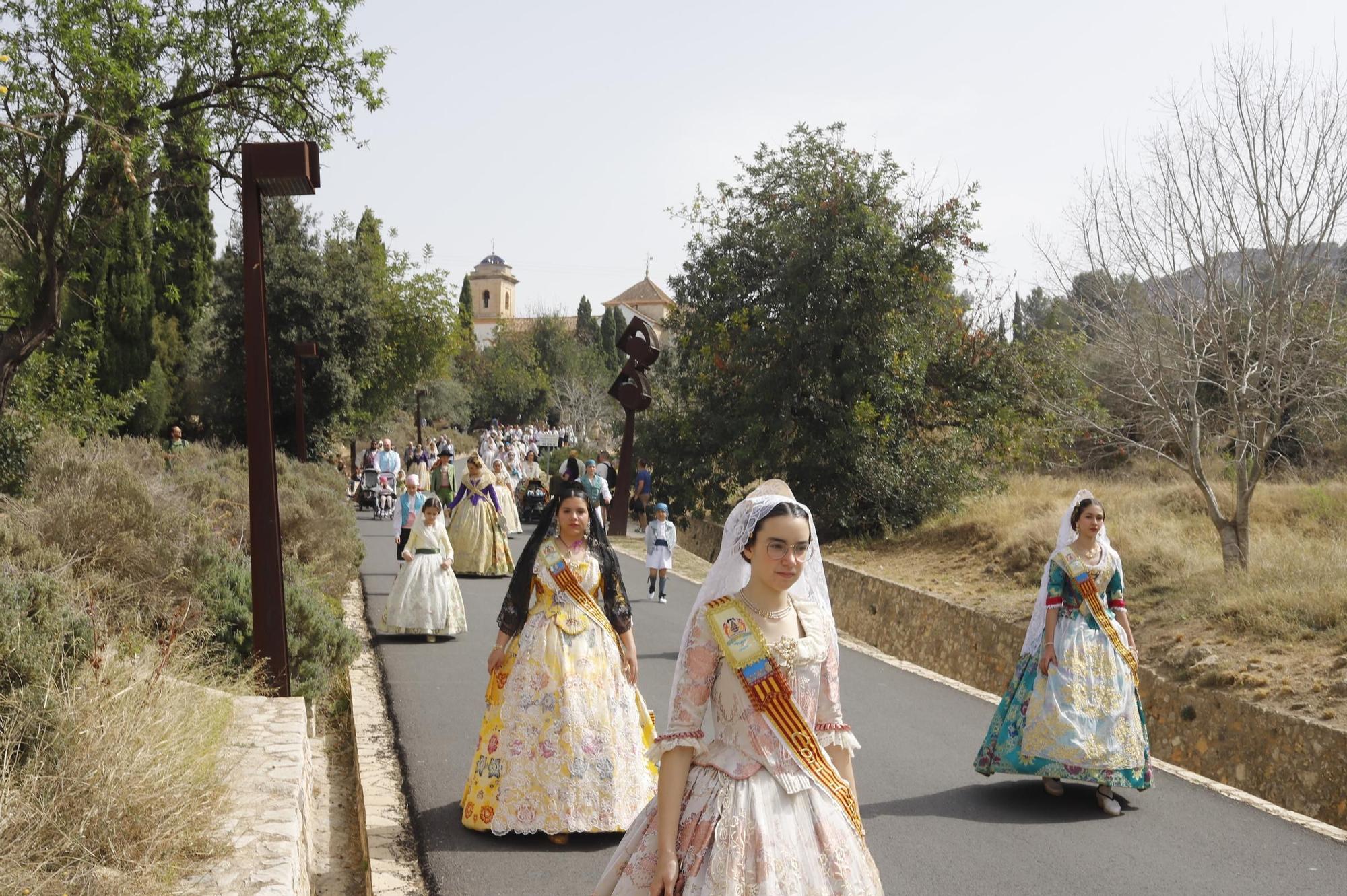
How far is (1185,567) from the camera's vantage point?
15594mm

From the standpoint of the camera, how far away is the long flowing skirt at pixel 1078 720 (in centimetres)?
746

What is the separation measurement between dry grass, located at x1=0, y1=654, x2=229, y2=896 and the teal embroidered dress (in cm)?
487

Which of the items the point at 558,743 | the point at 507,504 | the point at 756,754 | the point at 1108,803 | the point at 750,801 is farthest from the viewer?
the point at 507,504

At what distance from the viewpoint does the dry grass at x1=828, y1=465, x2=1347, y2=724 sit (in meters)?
11.9

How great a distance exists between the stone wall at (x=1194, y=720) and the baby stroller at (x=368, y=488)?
664 inches

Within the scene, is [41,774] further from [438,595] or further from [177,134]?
[177,134]

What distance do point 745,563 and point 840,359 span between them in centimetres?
2086

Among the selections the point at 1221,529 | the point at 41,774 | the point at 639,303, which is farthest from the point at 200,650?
the point at 639,303

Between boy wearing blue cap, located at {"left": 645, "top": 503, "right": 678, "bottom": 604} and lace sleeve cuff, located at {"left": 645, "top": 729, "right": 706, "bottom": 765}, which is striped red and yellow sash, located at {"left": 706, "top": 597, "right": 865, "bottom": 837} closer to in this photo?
lace sleeve cuff, located at {"left": 645, "top": 729, "right": 706, "bottom": 765}

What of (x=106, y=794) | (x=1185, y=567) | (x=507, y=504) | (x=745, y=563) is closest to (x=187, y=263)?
(x=507, y=504)

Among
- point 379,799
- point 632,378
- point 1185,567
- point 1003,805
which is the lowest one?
point 1003,805

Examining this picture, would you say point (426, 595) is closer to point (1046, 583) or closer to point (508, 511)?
point (1046, 583)

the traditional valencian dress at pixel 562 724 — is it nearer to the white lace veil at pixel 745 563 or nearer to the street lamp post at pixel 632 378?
the white lace veil at pixel 745 563

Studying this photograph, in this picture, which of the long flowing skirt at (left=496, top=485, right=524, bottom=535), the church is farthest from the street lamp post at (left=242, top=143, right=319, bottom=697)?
the church
